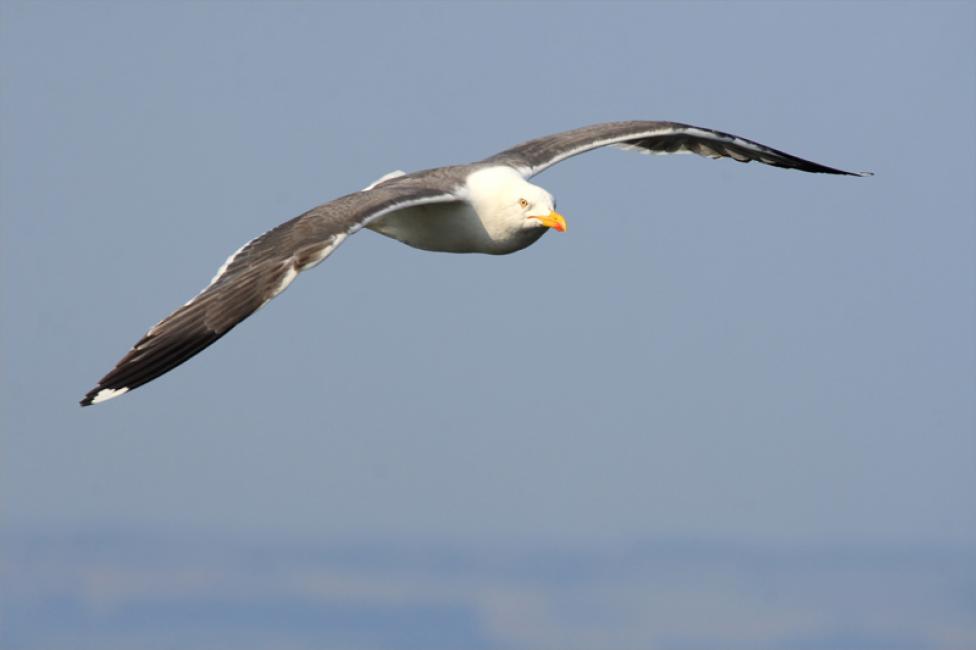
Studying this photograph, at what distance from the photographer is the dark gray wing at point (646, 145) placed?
23578 mm

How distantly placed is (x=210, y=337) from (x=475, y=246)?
5.32 m

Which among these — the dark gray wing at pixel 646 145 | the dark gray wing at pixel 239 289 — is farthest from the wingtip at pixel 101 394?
the dark gray wing at pixel 646 145

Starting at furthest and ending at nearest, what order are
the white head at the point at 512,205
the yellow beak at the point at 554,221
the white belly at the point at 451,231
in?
the white belly at the point at 451,231, the white head at the point at 512,205, the yellow beak at the point at 554,221

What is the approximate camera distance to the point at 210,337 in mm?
17812

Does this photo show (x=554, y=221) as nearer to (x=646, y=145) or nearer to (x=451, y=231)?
(x=451, y=231)

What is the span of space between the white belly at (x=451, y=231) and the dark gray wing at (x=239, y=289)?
2376 mm

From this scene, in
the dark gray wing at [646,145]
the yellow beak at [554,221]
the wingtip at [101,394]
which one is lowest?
the wingtip at [101,394]

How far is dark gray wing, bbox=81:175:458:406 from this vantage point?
17609 millimetres

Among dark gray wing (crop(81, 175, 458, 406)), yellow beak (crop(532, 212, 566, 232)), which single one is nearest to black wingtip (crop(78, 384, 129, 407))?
dark gray wing (crop(81, 175, 458, 406))

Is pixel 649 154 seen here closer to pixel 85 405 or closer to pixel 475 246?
pixel 475 246

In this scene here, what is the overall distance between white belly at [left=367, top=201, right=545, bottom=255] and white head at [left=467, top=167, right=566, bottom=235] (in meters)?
0.12

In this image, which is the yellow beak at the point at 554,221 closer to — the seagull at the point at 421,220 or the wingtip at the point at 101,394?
the seagull at the point at 421,220

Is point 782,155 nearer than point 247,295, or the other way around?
point 247,295

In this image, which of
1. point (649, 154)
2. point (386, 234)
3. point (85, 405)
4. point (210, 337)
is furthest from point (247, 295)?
point (649, 154)
